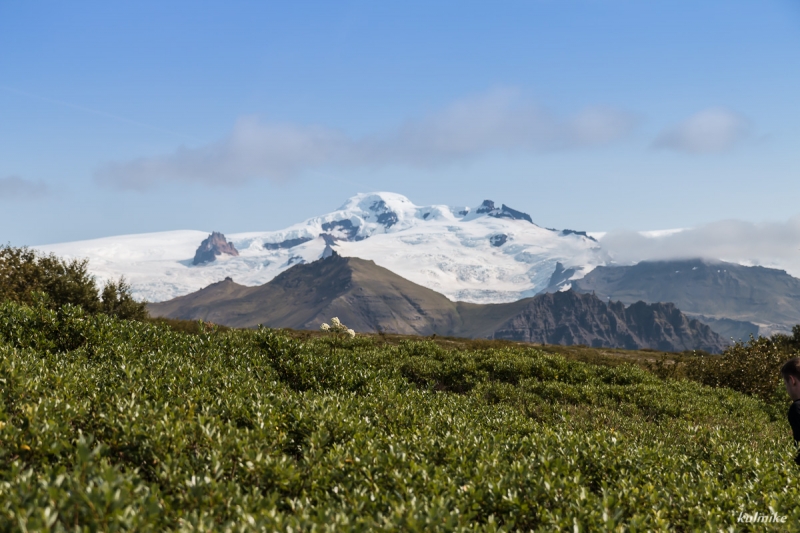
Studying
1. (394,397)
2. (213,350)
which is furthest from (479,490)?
(213,350)

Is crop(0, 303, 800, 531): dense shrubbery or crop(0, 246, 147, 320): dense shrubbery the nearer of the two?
crop(0, 303, 800, 531): dense shrubbery

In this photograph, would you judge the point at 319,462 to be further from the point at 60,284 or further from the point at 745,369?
the point at 60,284

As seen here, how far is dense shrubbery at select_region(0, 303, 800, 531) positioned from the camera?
19.4ft

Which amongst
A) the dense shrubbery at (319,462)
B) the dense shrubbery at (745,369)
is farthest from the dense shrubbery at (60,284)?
the dense shrubbery at (745,369)

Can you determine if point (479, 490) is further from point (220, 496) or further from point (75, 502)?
point (75, 502)

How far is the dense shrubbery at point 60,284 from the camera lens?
44562 mm

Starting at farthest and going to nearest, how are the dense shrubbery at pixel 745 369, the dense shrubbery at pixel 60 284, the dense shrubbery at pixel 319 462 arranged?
the dense shrubbery at pixel 60 284, the dense shrubbery at pixel 745 369, the dense shrubbery at pixel 319 462

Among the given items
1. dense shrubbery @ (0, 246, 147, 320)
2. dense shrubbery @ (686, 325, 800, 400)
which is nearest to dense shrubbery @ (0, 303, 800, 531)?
dense shrubbery @ (686, 325, 800, 400)

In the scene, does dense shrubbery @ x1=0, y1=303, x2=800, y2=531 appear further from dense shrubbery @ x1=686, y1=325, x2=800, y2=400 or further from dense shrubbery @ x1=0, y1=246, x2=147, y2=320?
dense shrubbery @ x1=0, y1=246, x2=147, y2=320

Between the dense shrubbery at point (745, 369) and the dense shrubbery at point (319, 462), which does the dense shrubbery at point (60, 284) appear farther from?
the dense shrubbery at point (745, 369)

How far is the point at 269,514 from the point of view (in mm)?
5758

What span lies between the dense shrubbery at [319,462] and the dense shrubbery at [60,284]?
117 ft

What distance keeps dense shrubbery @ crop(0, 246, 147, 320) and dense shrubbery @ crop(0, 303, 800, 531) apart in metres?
35.7

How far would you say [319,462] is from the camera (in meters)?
7.60
